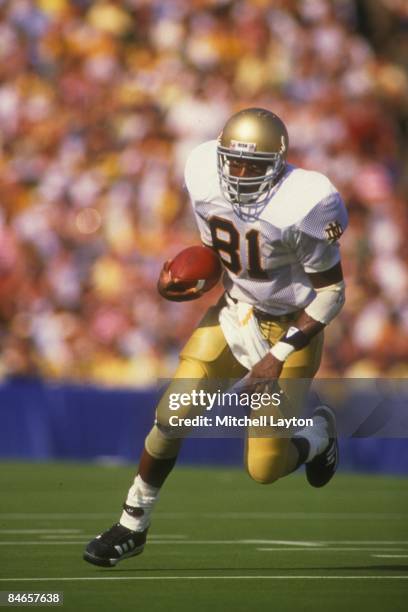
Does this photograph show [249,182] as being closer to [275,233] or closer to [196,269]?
[275,233]

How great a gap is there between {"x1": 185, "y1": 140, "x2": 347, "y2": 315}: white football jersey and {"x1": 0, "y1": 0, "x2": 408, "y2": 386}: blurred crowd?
490 cm

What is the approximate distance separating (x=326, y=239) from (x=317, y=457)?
3.13 ft

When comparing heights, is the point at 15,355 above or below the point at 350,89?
below

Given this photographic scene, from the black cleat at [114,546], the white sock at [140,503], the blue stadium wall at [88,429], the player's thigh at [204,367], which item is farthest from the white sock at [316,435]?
the blue stadium wall at [88,429]

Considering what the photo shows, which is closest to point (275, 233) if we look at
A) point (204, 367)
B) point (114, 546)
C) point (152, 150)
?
point (204, 367)

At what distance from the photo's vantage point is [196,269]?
546 centimetres

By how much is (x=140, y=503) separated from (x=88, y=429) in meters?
5.36

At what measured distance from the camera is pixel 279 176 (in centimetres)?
543

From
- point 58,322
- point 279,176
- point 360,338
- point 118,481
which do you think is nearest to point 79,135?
point 58,322

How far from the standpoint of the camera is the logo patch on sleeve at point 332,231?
524cm

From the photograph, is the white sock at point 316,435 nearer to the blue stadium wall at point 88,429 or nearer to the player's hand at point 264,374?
the player's hand at point 264,374

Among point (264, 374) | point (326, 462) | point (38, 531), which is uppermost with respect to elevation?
point (264, 374)

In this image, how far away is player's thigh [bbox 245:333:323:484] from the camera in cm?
535

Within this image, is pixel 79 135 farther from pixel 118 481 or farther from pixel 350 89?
pixel 118 481
